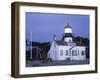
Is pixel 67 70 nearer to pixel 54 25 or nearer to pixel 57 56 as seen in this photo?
pixel 57 56

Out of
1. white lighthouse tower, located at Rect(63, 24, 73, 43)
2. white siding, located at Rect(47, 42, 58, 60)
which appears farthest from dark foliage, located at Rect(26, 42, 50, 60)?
white lighthouse tower, located at Rect(63, 24, 73, 43)

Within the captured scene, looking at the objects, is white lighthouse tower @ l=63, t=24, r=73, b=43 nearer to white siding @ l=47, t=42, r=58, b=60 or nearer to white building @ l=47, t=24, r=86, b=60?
white building @ l=47, t=24, r=86, b=60

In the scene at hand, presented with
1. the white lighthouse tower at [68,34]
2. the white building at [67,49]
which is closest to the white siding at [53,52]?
the white building at [67,49]

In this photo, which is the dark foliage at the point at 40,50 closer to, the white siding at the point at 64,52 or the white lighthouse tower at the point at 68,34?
the white siding at the point at 64,52

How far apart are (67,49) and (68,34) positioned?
12 cm

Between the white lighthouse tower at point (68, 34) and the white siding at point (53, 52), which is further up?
the white lighthouse tower at point (68, 34)

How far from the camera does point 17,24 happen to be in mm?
1807

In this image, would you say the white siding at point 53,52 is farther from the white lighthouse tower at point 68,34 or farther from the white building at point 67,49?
the white lighthouse tower at point 68,34

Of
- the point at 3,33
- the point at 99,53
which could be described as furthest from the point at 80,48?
the point at 3,33

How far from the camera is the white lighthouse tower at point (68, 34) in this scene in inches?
78.2

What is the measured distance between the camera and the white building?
76.7 inches

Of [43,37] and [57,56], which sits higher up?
[43,37]

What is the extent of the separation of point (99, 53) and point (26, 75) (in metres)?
0.68

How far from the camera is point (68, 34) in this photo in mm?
1998
